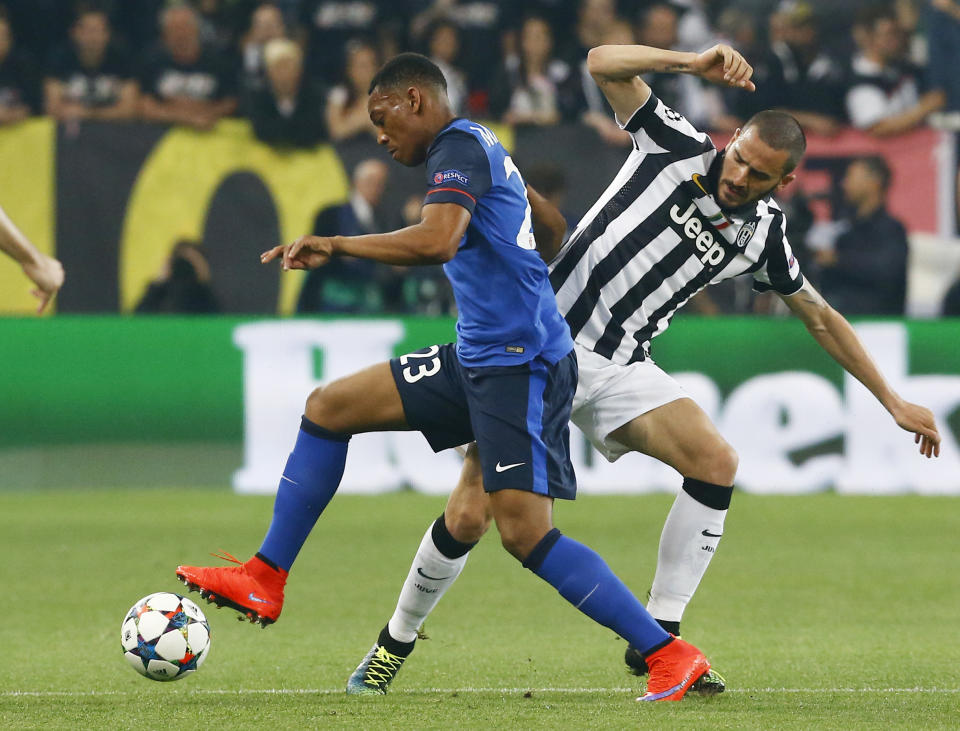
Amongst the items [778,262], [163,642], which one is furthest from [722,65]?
[163,642]

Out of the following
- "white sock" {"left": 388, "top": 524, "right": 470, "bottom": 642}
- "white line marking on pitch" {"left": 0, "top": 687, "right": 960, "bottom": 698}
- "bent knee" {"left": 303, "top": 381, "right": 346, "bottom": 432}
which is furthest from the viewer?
"white sock" {"left": 388, "top": 524, "right": 470, "bottom": 642}

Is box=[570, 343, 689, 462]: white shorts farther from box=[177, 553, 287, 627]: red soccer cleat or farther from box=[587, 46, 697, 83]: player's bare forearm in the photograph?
box=[177, 553, 287, 627]: red soccer cleat

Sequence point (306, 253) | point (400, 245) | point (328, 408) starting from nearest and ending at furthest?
point (306, 253), point (400, 245), point (328, 408)

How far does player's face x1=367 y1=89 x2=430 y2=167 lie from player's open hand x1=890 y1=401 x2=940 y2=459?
1862 mm

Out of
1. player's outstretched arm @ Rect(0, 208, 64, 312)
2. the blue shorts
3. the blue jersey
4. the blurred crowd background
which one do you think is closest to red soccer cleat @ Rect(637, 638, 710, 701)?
the blue shorts

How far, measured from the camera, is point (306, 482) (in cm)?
479

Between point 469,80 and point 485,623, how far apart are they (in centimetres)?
695

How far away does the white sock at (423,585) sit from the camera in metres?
5.00

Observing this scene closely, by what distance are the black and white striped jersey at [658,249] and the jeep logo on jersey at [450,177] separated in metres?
1.07

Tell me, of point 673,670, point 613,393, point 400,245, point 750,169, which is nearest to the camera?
point 400,245

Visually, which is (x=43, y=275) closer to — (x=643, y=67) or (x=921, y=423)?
(x=643, y=67)

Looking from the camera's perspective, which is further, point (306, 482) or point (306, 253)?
point (306, 482)

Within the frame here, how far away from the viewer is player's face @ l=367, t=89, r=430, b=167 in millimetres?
4559

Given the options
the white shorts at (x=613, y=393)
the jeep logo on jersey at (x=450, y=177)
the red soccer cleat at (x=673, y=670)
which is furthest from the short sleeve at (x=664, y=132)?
the red soccer cleat at (x=673, y=670)
